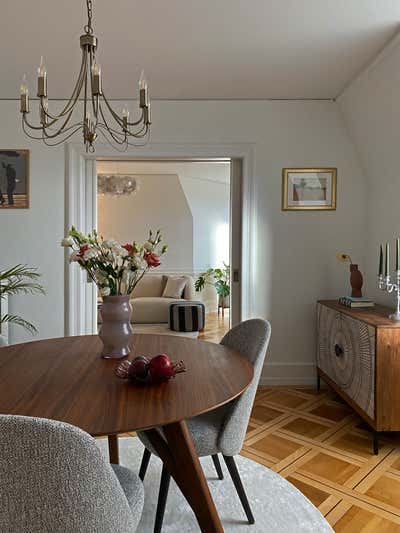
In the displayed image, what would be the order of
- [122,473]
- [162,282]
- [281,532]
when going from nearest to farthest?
[122,473] < [281,532] < [162,282]

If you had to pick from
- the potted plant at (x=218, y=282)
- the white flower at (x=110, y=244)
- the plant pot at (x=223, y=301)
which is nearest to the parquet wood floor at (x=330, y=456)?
the white flower at (x=110, y=244)

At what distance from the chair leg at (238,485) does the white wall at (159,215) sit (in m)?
5.76

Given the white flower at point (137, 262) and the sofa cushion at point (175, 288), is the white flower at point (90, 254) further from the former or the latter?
the sofa cushion at point (175, 288)

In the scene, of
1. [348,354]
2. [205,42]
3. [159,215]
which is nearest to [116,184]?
[159,215]

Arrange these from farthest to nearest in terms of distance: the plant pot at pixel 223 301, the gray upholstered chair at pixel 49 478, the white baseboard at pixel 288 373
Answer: the plant pot at pixel 223 301
the white baseboard at pixel 288 373
the gray upholstered chair at pixel 49 478

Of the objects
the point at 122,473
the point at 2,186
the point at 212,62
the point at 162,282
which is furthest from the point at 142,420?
the point at 162,282

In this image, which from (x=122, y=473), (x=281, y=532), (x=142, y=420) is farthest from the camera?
(x=281, y=532)

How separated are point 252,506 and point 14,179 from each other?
2859 millimetres

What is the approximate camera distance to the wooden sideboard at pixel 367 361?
7.68ft

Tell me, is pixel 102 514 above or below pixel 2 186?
below

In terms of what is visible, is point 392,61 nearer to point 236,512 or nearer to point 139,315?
point 236,512

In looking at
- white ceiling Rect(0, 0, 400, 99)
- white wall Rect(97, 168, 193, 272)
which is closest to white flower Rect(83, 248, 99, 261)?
white ceiling Rect(0, 0, 400, 99)

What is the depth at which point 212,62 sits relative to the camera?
271 centimetres

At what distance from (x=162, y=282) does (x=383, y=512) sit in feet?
15.8
